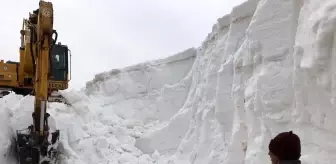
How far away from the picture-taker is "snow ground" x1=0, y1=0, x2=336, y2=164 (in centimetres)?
399

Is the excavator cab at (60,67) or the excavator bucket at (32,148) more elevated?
the excavator cab at (60,67)

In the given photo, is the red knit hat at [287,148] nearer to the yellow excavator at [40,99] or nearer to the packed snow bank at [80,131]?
the yellow excavator at [40,99]

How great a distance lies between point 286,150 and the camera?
204cm

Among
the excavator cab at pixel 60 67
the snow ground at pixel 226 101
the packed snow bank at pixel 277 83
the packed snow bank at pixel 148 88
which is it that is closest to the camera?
the packed snow bank at pixel 277 83

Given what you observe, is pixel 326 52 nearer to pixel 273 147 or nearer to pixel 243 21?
pixel 273 147

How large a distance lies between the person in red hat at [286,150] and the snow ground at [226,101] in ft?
5.87

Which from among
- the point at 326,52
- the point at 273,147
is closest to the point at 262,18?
the point at 326,52

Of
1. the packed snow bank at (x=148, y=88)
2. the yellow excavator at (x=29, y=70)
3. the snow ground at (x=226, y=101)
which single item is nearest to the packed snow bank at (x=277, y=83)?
the snow ground at (x=226, y=101)

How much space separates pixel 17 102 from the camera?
32.9ft

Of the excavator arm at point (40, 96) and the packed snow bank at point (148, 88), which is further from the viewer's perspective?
the packed snow bank at point (148, 88)

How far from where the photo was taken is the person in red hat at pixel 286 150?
2039 mm

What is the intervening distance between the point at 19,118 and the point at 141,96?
918 cm

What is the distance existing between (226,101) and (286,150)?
20.7ft

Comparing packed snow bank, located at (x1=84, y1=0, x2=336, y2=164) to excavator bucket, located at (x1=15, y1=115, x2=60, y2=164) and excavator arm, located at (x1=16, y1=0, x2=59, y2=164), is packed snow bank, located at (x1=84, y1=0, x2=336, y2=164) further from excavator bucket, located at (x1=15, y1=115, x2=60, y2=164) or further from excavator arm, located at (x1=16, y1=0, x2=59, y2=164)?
excavator arm, located at (x1=16, y1=0, x2=59, y2=164)
